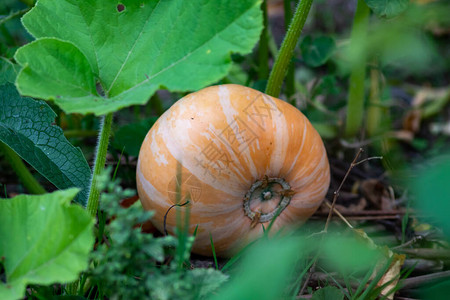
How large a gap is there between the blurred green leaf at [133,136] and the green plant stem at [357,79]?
93 centimetres

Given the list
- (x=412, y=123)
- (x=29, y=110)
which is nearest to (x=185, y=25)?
(x=29, y=110)

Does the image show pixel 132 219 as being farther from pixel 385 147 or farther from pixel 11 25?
pixel 11 25

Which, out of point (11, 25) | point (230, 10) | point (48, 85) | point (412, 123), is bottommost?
point (412, 123)

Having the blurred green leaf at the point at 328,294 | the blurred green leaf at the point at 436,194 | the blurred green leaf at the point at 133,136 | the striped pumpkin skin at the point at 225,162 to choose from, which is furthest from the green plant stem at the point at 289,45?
the blurred green leaf at the point at 436,194

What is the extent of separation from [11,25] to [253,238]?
6.15ft

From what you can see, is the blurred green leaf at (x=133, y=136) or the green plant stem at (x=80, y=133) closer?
the blurred green leaf at (x=133, y=136)

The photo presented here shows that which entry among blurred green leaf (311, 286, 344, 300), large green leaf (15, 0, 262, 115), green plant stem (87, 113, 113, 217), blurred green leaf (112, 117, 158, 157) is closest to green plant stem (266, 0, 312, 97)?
large green leaf (15, 0, 262, 115)

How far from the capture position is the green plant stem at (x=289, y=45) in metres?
1.59

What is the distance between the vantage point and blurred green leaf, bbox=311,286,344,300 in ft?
4.13

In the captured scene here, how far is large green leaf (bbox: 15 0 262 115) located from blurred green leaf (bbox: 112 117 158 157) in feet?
1.42

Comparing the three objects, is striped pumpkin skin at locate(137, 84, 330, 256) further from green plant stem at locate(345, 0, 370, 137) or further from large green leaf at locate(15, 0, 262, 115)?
green plant stem at locate(345, 0, 370, 137)

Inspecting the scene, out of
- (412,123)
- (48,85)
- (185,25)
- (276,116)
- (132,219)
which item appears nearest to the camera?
(132,219)

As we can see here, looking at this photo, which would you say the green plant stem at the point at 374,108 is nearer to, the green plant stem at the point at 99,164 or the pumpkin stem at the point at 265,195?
the pumpkin stem at the point at 265,195

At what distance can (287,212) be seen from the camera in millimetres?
1562
